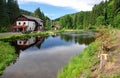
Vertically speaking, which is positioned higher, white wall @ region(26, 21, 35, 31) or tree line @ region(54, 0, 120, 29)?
tree line @ region(54, 0, 120, 29)

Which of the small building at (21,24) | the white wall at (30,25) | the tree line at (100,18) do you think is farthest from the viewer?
the tree line at (100,18)

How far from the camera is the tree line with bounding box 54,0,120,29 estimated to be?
100944mm

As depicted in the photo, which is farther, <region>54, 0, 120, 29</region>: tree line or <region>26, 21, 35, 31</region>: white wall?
<region>54, 0, 120, 29</region>: tree line

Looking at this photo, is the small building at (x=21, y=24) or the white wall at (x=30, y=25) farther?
the white wall at (x=30, y=25)

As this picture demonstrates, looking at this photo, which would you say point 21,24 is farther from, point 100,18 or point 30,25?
point 100,18

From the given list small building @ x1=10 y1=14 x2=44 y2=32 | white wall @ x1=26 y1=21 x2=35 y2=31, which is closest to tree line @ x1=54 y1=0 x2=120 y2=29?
white wall @ x1=26 y1=21 x2=35 y2=31

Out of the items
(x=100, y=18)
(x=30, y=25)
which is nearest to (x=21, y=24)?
(x=30, y=25)

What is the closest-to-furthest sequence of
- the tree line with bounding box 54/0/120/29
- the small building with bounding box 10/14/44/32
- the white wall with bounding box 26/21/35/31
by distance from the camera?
the small building with bounding box 10/14/44/32
the white wall with bounding box 26/21/35/31
the tree line with bounding box 54/0/120/29

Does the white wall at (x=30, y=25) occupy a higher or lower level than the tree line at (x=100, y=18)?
lower

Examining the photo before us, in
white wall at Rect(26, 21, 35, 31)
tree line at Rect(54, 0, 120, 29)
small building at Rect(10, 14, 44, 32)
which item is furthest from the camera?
tree line at Rect(54, 0, 120, 29)

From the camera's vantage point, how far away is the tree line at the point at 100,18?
331 ft

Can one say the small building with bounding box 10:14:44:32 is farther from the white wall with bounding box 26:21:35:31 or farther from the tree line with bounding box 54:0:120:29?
the tree line with bounding box 54:0:120:29

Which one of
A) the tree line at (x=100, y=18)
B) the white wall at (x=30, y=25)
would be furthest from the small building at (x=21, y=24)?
the tree line at (x=100, y=18)

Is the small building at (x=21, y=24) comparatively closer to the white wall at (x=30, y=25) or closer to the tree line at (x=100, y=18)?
the white wall at (x=30, y=25)
